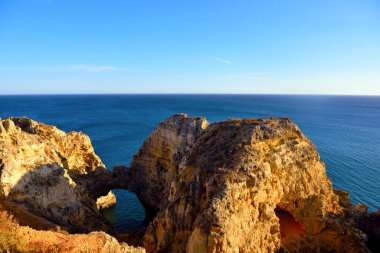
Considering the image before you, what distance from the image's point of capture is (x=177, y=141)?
33.5m

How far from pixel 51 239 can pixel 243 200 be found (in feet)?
39.5

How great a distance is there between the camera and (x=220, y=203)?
1697 cm

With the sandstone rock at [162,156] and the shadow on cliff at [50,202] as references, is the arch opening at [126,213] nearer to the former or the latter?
the sandstone rock at [162,156]

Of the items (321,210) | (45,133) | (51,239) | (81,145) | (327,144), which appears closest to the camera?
(51,239)

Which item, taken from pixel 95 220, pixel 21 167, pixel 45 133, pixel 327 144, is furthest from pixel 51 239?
pixel 327 144

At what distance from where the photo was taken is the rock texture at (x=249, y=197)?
17062 mm

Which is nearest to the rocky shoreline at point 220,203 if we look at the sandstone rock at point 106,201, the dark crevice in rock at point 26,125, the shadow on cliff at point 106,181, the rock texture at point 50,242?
the rock texture at point 50,242

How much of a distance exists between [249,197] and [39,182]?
1843 centimetres

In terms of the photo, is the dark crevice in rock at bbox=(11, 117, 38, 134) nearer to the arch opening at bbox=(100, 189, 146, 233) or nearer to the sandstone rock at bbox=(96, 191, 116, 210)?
the sandstone rock at bbox=(96, 191, 116, 210)

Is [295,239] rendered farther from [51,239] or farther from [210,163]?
[51,239]

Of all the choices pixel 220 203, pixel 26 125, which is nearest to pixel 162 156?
pixel 26 125

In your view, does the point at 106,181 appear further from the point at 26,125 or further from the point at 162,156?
the point at 26,125

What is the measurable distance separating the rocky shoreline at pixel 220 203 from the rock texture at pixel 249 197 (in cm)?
7

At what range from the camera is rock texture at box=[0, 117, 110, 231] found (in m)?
21.2
